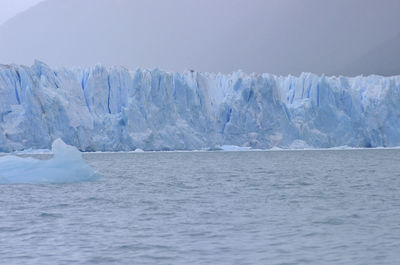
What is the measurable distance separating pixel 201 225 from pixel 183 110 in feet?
127

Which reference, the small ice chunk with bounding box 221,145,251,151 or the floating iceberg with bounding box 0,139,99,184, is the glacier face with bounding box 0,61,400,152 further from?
the floating iceberg with bounding box 0,139,99,184

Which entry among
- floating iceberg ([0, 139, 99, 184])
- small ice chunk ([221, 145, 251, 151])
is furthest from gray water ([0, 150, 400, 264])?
small ice chunk ([221, 145, 251, 151])

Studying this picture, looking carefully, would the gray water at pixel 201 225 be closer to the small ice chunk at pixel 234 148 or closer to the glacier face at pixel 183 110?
the glacier face at pixel 183 110

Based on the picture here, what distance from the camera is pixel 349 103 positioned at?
5309 cm

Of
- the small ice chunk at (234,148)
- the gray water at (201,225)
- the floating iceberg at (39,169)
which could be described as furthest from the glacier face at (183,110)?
the gray water at (201,225)

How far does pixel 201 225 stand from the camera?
10688mm

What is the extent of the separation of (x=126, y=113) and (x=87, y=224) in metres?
34.5

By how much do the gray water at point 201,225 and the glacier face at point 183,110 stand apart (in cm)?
2590

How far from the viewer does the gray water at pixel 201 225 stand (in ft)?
26.9

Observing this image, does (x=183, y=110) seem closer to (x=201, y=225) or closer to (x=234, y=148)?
(x=234, y=148)

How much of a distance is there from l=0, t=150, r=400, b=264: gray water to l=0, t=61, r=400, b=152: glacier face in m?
25.9

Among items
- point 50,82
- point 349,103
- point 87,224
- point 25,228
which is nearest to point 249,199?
point 87,224

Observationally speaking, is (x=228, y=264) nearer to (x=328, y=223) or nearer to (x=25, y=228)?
(x=328, y=223)

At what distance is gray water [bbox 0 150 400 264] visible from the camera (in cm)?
820
